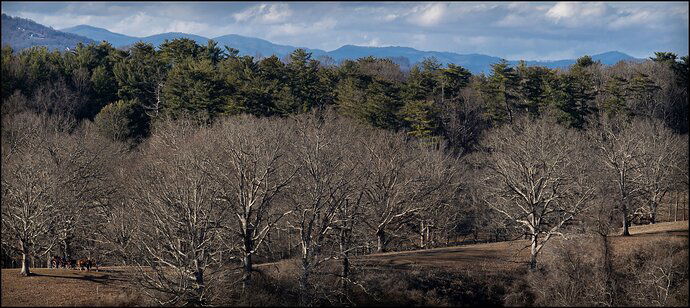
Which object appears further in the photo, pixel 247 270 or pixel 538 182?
pixel 538 182

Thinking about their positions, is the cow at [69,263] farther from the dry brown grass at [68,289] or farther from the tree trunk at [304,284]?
the tree trunk at [304,284]

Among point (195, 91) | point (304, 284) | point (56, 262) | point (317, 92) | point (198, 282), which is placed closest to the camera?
point (198, 282)

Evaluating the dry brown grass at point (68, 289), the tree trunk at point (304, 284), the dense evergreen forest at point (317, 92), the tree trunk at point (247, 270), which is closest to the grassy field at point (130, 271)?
the dry brown grass at point (68, 289)

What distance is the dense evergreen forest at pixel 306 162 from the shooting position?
30.9 m

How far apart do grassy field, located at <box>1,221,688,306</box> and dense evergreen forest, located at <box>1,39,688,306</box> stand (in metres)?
1.37

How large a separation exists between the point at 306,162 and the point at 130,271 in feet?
38.0

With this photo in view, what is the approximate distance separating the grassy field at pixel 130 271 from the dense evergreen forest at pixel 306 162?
137 centimetres

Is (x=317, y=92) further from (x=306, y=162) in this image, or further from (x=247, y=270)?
(x=247, y=270)

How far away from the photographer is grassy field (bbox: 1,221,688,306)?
27203mm

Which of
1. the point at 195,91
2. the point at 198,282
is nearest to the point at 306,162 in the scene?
the point at 198,282

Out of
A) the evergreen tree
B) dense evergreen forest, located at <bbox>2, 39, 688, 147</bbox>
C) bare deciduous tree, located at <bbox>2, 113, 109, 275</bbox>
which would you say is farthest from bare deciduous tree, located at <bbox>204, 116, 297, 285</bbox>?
the evergreen tree

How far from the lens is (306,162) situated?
3194cm

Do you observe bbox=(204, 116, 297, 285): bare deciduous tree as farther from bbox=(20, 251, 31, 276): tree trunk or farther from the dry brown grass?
bbox=(20, 251, 31, 276): tree trunk

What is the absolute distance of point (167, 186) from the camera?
29.5 metres
